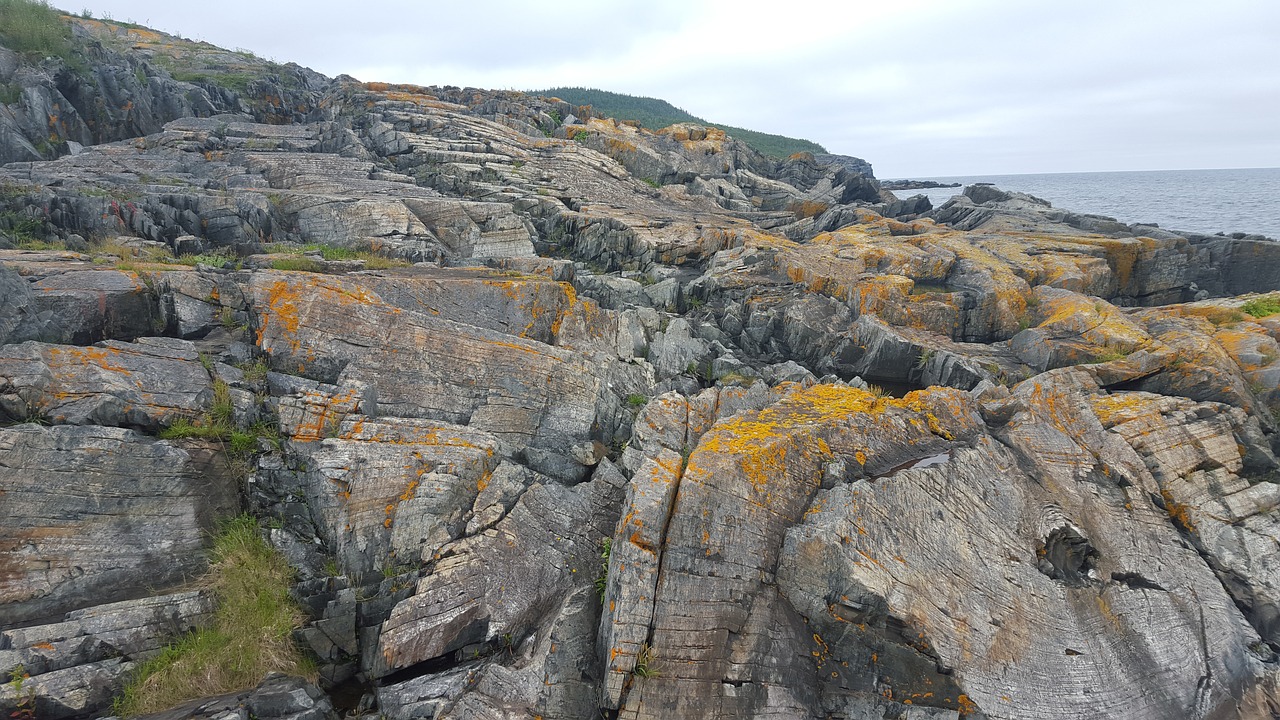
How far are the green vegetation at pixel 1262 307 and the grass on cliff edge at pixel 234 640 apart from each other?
21422 mm

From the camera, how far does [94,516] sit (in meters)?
6.67

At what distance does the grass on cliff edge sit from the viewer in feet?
19.6

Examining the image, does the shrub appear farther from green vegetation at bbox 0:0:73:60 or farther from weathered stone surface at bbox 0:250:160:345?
green vegetation at bbox 0:0:73:60

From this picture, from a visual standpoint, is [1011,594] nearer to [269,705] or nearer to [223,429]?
[269,705]

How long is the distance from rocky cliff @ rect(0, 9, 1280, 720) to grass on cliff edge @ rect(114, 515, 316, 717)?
0.20 metres

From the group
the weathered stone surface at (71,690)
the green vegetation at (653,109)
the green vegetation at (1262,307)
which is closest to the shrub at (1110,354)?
the green vegetation at (1262,307)

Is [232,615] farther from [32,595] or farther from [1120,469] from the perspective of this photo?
[1120,469]

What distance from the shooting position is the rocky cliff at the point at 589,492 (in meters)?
6.31

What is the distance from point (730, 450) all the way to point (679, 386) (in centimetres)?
498

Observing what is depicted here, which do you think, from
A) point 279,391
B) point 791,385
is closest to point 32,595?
point 279,391

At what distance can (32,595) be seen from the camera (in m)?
6.11

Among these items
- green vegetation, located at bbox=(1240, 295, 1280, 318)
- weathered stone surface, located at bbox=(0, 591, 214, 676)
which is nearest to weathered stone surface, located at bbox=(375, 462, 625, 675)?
weathered stone surface, located at bbox=(0, 591, 214, 676)

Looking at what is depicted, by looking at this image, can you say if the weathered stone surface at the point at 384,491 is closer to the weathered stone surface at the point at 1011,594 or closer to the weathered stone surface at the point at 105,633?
the weathered stone surface at the point at 105,633

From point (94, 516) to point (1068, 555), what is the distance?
13373mm
